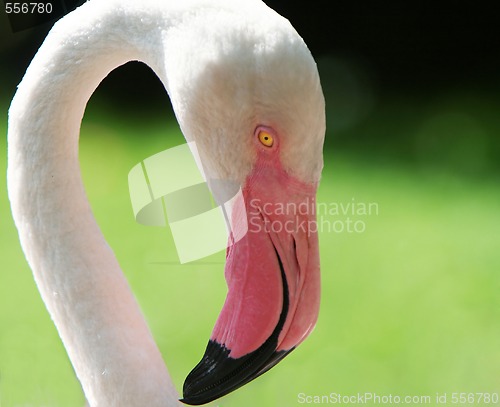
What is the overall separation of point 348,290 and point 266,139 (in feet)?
7.93

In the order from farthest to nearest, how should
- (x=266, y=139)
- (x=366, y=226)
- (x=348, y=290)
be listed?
(x=366, y=226) < (x=348, y=290) < (x=266, y=139)

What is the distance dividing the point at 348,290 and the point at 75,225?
7.45 ft

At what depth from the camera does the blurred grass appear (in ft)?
10.2

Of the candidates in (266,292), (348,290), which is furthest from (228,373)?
(348,290)

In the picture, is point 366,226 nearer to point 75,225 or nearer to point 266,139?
point 75,225

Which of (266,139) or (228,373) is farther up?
(266,139)

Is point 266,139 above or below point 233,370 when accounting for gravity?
above

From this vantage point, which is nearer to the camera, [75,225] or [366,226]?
[75,225]

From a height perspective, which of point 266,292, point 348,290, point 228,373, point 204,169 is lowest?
point 348,290

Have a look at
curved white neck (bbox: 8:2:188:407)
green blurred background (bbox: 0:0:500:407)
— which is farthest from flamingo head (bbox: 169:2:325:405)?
green blurred background (bbox: 0:0:500:407)

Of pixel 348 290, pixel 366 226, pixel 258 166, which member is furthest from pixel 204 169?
pixel 366 226

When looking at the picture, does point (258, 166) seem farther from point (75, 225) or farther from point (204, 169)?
point (75, 225)

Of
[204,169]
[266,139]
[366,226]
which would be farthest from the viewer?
[366,226]

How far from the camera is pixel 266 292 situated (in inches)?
49.9
